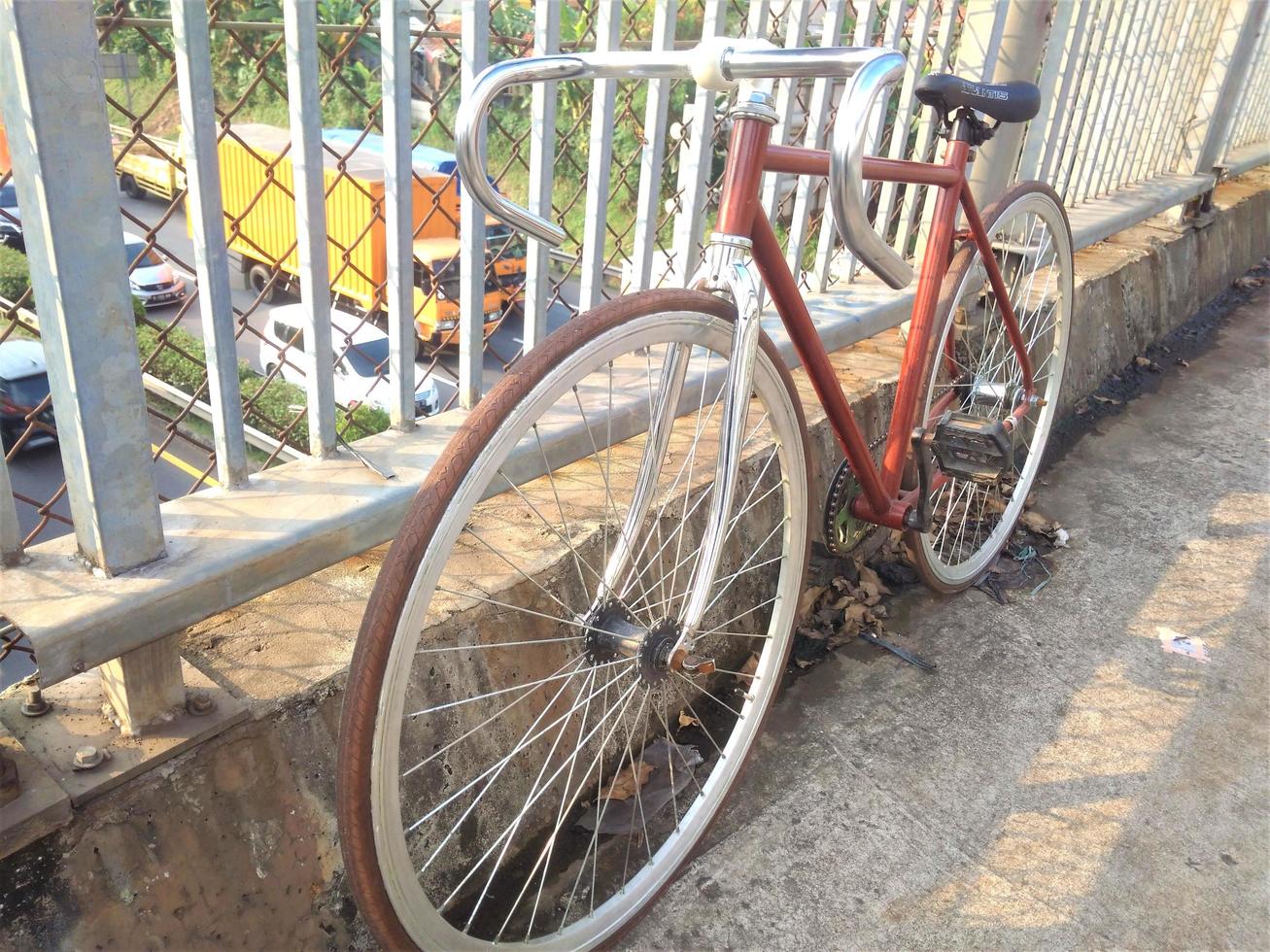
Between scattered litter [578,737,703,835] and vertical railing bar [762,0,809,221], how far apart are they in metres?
1.45

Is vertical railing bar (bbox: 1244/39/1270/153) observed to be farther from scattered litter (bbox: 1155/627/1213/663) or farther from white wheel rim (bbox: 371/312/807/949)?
white wheel rim (bbox: 371/312/807/949)

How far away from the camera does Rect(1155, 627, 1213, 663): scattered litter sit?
2.80 meters

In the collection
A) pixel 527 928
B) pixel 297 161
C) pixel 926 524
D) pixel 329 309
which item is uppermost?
pixel 297 161

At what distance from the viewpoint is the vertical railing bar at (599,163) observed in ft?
7.18

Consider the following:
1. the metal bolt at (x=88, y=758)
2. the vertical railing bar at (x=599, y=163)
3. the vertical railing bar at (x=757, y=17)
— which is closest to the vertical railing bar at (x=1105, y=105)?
the vertical railing bar at (x=757, y=17)

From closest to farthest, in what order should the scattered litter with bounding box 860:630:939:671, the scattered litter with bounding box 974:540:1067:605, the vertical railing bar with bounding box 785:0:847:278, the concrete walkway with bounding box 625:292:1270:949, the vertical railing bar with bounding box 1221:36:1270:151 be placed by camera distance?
1. the concrete walkway with bounding box 625:292:1270:949
2. the scattered litter with bounding box 860:630:939:671
3. the vertical railing bar with bounding box 785:0:847:278
4. the scattered litter with bounding box 974:540:1067:605
5. the vertical railing bar with bounding box 1221:36:1270:151

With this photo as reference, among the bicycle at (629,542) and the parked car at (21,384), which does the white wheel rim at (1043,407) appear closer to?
the bicycle at (629,542)

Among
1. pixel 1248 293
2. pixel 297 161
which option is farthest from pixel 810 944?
pixel 1248 293

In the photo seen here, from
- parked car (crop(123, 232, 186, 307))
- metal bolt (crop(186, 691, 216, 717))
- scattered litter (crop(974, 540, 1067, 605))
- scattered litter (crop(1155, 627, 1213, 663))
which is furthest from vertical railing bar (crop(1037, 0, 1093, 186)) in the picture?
metal bolt (crop(186, 691, 216, 717))

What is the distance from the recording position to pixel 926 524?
2.50 m

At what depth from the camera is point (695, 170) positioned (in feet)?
8.53

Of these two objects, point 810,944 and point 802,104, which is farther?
point 802,104

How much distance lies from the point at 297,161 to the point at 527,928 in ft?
4.84

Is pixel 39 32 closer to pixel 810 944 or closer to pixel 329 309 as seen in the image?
pixel 329 309
